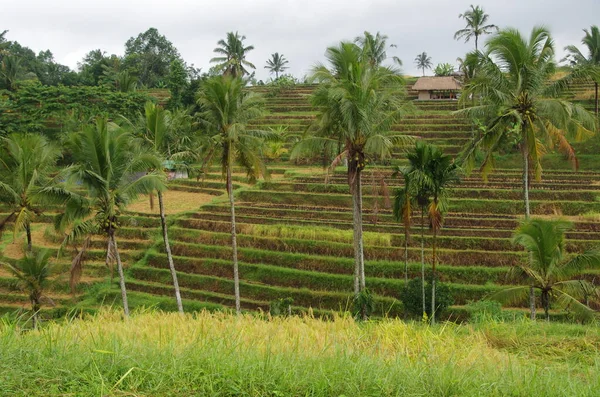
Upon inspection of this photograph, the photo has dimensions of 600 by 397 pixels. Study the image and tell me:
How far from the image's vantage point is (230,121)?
18391 millimetres

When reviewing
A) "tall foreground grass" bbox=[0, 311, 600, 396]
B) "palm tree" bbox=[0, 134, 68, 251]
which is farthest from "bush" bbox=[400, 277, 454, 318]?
"palm tree" bbox=[0, 134, 68, 251]

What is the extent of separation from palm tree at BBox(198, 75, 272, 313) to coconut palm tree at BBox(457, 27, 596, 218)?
23.9 ft

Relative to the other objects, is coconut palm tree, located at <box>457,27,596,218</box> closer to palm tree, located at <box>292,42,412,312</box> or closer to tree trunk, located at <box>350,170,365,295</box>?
palm tree, located at <box>292,42,412,312</box>

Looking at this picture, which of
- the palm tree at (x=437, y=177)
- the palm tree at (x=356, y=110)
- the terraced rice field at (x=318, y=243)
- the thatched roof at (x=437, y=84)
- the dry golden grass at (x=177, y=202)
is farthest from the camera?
the thatched roof at (x=437, y=84)

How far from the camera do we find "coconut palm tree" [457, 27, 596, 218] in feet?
50.0

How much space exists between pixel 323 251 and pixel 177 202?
11.5m

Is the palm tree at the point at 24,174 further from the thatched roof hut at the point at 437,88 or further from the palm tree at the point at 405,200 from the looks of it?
the thatched roof hut at the point at 437,88

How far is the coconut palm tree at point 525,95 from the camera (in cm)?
1523

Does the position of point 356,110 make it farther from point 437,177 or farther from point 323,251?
point 323,251

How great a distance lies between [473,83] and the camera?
1630 cm

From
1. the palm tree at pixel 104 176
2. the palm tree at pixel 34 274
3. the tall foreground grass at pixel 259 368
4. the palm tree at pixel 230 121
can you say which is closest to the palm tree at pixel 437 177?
the palm tree at pixel 230 121

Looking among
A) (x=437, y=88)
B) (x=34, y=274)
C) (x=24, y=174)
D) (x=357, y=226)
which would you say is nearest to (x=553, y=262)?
(x=357, y=226)

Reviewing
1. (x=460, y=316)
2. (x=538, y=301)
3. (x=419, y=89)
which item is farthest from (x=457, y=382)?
(x=419, y=89)

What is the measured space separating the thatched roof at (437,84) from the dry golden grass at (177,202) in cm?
2586
